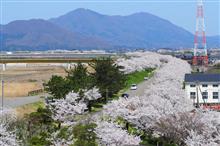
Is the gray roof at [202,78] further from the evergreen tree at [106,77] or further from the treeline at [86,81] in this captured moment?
the evergreen tree at [106,77]

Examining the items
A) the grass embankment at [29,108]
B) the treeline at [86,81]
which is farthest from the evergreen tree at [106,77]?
the grass embankment at [29,108]

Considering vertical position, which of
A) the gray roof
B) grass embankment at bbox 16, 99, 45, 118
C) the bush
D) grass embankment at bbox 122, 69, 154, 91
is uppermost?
the gray roof

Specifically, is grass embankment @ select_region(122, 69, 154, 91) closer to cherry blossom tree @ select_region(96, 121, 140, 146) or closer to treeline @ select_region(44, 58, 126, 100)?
treeline @ select_region(44, 58, 126, 100)

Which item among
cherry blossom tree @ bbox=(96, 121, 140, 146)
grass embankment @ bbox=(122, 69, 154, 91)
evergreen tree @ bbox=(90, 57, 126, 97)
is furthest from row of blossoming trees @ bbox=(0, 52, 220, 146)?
grass embankment @ bbox=(122, 69, 154, 91)

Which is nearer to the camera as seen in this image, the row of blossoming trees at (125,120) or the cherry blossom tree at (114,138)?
the cherry blossom tree at (114,138)

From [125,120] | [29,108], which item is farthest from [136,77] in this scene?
[125,120]

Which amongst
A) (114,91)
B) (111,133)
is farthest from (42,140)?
(114,91)

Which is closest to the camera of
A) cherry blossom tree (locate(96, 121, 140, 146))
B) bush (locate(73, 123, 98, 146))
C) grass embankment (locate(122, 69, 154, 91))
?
cherry blossom tree (locate(96, 121, 140, 146))

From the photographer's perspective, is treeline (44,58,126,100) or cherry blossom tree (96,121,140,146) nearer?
cherry blossom tree (96,121,140,146)

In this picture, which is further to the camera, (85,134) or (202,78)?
(202,78)

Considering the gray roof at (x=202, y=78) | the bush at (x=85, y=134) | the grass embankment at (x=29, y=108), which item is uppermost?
the gray roof at (x=202, y=78)

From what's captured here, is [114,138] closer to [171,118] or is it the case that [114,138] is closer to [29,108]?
[171,118]

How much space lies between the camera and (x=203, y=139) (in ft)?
67.1

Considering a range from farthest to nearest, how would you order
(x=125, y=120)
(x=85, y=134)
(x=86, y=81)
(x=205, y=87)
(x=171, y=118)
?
1. (x=205, y=87)
2. (x=86, y=81)
3. (x=125, y=120)
4. (x=171, y=118)
5. (x=85, y=134)
